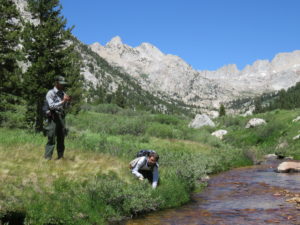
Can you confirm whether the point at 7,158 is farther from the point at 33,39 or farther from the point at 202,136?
the point at 202,136

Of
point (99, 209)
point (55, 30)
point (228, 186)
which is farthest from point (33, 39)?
A: point (99, 209)

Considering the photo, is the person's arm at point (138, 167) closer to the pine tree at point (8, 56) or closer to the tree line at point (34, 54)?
the tree line at point (34, 54)

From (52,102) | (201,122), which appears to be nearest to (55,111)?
(52,102)

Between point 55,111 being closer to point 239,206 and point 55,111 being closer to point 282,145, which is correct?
point 239,206

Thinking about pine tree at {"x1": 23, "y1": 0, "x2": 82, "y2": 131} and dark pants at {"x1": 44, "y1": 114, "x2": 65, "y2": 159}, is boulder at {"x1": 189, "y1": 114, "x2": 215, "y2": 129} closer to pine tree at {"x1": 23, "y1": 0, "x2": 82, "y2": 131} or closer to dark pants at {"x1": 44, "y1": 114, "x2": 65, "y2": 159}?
pine tree at {"x1": 23, "y1": 0, "x2": 82, "y2": 131}

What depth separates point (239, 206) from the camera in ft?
45.5

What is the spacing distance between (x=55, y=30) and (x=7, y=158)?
84.3 feet

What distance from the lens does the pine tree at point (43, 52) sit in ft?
112

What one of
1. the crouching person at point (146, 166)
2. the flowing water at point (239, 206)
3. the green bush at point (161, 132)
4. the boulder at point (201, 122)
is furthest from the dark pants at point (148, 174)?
the boulder at point (201, 122)

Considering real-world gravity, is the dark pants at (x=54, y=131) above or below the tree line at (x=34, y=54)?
below

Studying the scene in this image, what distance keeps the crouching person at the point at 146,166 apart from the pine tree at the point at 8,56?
81.5 ft

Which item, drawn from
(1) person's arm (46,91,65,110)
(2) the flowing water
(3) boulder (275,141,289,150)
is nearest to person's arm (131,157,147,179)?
(2) the flowing water

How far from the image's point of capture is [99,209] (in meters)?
11.4

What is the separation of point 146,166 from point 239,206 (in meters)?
4.15
